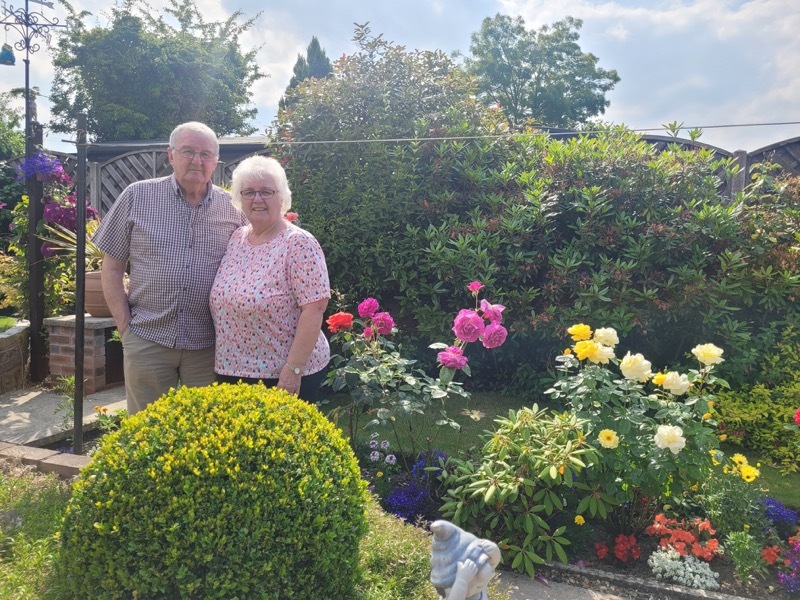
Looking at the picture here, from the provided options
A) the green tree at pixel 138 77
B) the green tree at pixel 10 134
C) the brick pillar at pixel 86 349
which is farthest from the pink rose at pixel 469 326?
the green tree at pixel 138 77

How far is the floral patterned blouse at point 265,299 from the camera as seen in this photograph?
2.28 metres

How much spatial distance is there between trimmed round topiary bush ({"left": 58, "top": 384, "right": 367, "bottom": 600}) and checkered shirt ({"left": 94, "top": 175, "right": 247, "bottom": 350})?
726mm

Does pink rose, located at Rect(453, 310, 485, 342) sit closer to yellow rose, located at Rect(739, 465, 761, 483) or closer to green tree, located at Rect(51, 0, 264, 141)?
yellow rose, located at Rect(739, 465, 761, 483)

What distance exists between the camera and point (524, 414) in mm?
2617

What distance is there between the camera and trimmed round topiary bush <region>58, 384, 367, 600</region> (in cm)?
156

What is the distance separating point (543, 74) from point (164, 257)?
2843 centimetres

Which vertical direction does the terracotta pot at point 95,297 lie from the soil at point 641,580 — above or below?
above

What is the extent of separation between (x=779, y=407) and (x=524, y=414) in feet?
6.30

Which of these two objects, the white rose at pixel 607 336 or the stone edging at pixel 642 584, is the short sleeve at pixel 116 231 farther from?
the stone edging at pixel 642 584

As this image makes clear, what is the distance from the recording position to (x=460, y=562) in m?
1.33

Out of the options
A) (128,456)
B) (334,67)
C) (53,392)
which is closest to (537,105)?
(334,67)

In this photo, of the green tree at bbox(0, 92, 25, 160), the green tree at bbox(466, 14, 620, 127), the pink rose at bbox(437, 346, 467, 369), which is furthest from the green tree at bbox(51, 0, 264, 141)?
the pink rose at bbox(437, 346, 467, 369)

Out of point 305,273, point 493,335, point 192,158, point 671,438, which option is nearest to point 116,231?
point 192,158

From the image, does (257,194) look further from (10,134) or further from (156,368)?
(10,134)
